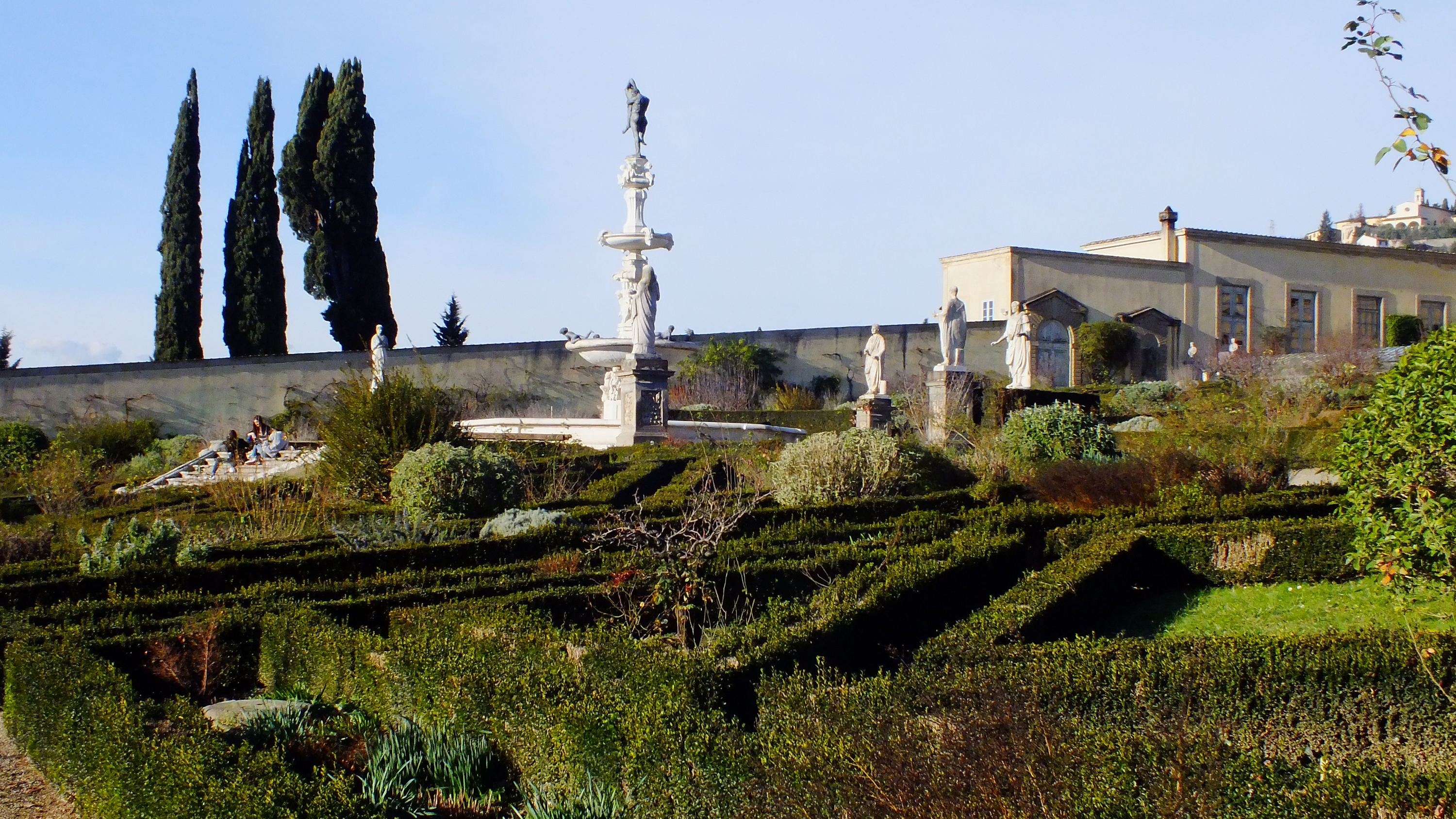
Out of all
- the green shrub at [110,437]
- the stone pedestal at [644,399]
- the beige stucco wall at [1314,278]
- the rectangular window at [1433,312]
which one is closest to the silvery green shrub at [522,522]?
the stone pedestal at [644,399]

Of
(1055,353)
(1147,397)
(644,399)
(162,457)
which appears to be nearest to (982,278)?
(1055,353)

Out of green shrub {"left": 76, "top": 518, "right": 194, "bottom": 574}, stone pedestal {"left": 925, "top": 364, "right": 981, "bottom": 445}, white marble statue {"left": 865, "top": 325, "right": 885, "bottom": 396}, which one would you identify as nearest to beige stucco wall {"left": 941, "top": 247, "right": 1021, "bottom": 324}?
white marble statue {"left": 865, "top": 325, "right": 885, "bottom": 396}

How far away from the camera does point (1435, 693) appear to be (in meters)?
4.89

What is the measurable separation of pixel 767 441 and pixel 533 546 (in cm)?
631

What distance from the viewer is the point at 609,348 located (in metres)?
20.0

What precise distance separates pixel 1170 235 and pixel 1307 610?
97.7ft

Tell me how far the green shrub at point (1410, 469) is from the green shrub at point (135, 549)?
7265 millimetres

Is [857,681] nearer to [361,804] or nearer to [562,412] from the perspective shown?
[361,804]

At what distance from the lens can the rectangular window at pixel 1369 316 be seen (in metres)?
36.5

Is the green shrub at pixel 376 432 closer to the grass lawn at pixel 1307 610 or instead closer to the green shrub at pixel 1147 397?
the grass lawn at pixel 1307 610

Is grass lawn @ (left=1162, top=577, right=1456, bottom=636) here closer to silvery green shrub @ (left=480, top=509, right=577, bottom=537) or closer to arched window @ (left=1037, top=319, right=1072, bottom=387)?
silvery green shrub @ (left=480, top=509, right=577, bottom=537)

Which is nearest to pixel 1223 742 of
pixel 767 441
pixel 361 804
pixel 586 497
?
pixel 361 804

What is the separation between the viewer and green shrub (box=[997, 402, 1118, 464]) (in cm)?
1323

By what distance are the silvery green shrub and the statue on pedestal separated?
12395 millimetres
